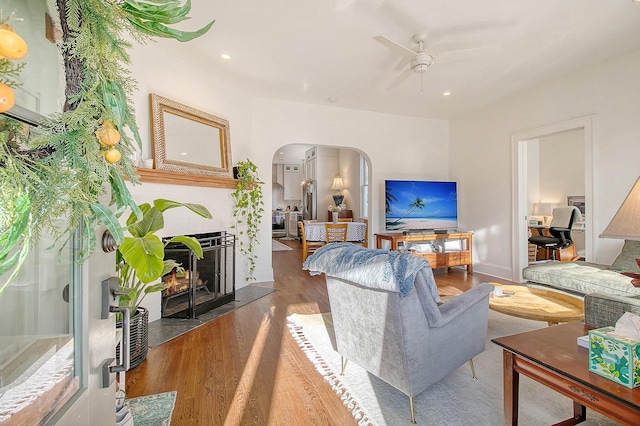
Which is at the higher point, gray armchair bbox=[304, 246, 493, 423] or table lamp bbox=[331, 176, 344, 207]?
table lamp bbox=[331, 176, 344, 207]

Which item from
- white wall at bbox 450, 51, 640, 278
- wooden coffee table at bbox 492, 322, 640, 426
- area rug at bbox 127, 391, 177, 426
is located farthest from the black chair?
area rug at bbox 127, 391, 177, 426

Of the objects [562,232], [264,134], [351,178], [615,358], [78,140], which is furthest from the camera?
[351,178]

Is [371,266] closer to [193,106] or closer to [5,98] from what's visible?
[5,98]

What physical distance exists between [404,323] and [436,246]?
13.8ft

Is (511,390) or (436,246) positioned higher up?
(436,246)

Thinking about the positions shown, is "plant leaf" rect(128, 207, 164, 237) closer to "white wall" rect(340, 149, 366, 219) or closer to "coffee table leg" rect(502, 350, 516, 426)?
"coffee table leg" rect(502, 350, 516, 426)

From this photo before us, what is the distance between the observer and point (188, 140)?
11.7ft

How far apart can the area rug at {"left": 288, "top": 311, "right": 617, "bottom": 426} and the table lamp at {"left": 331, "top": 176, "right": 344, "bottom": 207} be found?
21.8 feet

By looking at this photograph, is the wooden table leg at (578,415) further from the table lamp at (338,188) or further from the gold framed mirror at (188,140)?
the table lamp at (338,188)

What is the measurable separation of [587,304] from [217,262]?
324 centimetres

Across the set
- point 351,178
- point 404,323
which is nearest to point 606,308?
point 404,323

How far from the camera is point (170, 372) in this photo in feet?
7.13

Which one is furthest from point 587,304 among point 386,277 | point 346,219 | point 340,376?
point 346,219

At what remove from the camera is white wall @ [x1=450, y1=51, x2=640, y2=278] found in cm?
346
